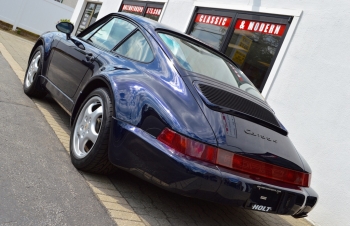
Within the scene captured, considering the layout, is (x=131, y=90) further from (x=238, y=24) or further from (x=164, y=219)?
(x=238, y=24)

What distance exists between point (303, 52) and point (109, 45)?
3416mm

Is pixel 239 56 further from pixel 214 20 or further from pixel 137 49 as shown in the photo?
pixel 137 49

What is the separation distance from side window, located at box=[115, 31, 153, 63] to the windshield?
0.62ft

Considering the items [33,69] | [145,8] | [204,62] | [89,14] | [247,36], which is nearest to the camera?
[204,62]

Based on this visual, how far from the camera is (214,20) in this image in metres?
9.23

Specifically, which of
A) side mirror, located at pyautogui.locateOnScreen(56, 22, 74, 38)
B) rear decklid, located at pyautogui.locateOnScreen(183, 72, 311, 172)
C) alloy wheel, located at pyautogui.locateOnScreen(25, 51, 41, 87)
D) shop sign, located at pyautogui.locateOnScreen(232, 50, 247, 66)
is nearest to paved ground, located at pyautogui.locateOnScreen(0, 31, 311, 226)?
rear decklid, located at pyautogui.locateOnScreen(183, 72, 311, 172)

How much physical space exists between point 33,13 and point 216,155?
61.4 feet

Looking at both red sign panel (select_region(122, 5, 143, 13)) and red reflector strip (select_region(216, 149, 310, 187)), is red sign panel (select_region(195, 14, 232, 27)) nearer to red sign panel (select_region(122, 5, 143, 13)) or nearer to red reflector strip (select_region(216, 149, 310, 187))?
red sign panel (select_region(122, 5, 143, 13))

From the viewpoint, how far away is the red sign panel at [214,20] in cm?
888

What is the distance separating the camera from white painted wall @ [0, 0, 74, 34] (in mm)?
19000

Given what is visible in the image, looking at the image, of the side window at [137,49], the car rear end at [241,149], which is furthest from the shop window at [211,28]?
the car rear end at [241,149]

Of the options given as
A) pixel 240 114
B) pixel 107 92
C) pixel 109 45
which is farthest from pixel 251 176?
pixel 109 45

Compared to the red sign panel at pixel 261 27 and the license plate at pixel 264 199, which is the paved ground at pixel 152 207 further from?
the red sign panel at pixel 261 27

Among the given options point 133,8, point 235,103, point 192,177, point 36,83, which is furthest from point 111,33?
point 133,8
